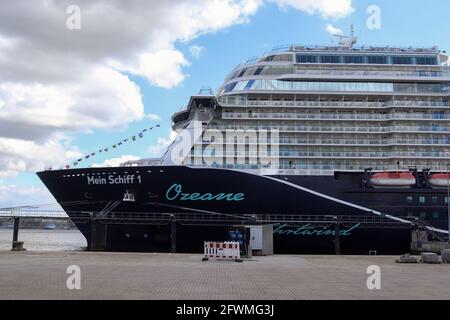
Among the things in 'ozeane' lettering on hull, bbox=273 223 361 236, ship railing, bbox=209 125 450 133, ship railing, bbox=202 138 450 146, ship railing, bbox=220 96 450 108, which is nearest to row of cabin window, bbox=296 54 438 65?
ship railing, bbox=220 96 450 108

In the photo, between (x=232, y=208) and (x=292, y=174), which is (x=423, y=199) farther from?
(x=232, y=208)

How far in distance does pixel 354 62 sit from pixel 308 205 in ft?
41.4

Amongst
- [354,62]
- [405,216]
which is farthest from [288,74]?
[405,216]

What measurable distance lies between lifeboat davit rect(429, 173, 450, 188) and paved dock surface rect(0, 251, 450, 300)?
45.6 feet

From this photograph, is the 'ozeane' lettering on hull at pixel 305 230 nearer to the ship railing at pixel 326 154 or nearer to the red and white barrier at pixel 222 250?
the ship railing at pixel 326 154

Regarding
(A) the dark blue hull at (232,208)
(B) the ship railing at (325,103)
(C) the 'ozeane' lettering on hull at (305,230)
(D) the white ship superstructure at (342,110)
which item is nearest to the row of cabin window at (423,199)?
(A) the dark blue hull at (232,208)

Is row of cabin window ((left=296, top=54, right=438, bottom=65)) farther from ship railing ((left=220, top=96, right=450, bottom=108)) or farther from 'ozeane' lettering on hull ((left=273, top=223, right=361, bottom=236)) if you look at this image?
'ozeane' lettering on hull ((left=273, top=223, right=361, bottom=236))

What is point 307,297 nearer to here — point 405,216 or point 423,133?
point 405,216

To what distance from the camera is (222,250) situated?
21.5 meters

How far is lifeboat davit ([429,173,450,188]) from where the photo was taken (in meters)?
30.8

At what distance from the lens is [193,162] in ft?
98.9

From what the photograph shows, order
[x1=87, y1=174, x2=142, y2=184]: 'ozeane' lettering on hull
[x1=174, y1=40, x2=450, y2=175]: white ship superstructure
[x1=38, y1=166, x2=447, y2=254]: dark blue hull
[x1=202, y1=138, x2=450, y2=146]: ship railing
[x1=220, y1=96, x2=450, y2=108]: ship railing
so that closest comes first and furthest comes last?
[x1=38, y1=166, x2=447, y2=254]: dark blue hull < [x1=87, y1=174, x2=142, y2=184]: 'ozeane' lettering on hull < [x1=202, y1=138, x2=450, y2=146]: ship railing < [x1=174, y1=40, x2=450, y2=175]: white ship superstructure < [x1=220, y1=96, x2=450, y2=108]: ship railing

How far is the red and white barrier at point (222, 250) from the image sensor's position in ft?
70.3

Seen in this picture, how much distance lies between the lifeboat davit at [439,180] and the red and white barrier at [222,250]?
15703 millimetres
